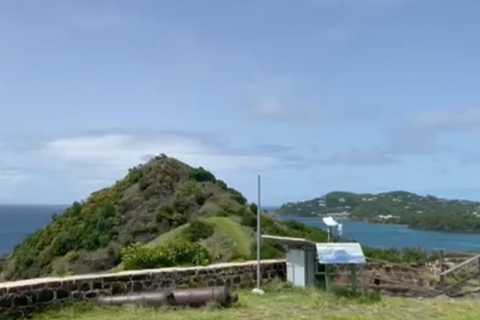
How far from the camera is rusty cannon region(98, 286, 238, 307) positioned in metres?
9.68

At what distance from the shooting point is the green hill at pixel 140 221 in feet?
82.6

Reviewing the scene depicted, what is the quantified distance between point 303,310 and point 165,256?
169 inches

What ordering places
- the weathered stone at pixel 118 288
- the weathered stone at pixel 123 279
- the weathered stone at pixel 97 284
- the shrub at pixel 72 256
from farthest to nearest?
the shrub at pixel 72 256
the weathered stone at pixel 123 279
the weathered stone at pixel 118 288
the weathered stone at pixel 97 284

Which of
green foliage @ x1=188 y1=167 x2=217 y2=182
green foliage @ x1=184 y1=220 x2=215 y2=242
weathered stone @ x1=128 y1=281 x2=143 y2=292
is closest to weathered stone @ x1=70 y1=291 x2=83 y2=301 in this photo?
weathered stone @ x1=128 y1=281 x2=143 y2=292

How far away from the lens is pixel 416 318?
9250mm

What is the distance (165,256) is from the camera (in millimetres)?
13094

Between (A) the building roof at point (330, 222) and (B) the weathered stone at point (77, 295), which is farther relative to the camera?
(A) the building roof at point (330, 222)

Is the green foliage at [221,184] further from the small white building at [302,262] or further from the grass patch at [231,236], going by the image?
the small white building at [302,262]

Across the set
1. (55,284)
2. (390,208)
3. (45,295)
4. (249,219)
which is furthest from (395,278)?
(390,208)

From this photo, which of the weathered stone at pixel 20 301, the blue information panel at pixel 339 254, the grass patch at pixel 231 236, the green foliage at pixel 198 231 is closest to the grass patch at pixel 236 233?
the grass patch at pixel 231 236

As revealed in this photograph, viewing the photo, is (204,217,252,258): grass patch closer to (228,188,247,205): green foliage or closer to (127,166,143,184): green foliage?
(228,188,247,205): green foliage

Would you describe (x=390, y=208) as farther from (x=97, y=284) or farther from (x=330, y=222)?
(x=97, y=284)

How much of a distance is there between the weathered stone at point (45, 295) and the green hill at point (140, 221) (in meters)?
12.3

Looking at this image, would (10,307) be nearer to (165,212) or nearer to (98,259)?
(98,259)
